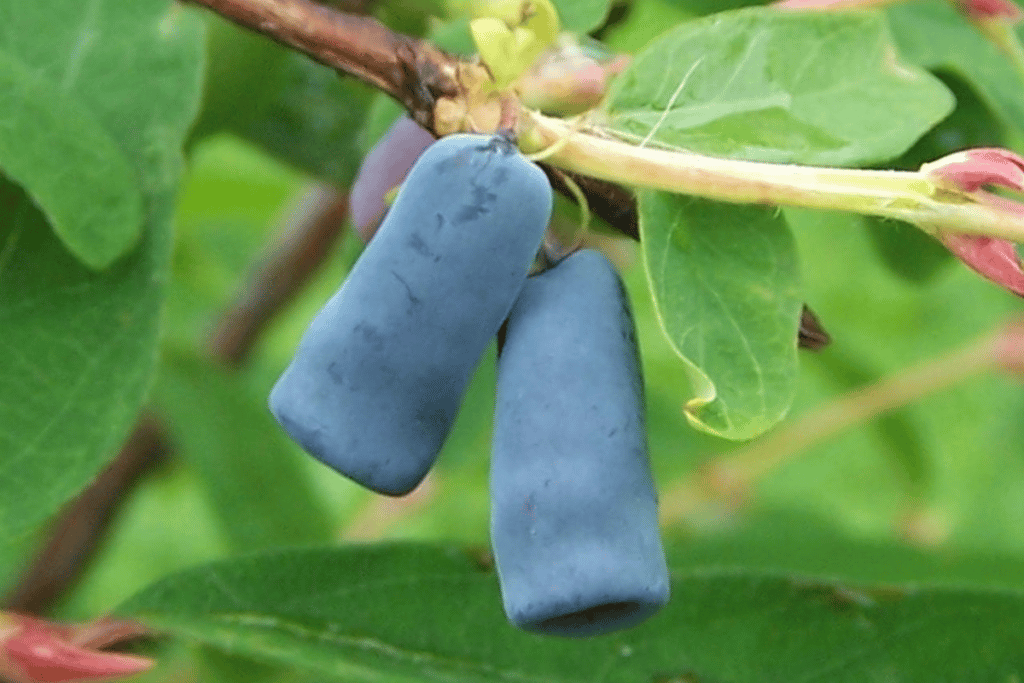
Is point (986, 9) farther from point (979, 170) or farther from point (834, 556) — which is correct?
point (834, 556)

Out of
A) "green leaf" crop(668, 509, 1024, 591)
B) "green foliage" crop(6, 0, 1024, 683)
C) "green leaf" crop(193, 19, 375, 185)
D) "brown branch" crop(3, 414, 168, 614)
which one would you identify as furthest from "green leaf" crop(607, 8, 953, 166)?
"brown branch" crop(3, 414, 168, 614)

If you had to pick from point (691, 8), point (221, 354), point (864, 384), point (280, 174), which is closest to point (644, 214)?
point (691, 8)

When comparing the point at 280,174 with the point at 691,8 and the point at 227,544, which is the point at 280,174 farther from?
the point at 691,8

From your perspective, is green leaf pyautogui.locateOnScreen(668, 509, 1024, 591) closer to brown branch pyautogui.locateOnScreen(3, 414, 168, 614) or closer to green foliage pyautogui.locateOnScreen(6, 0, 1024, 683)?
green foliage pyautogui.locateOnScreen(6, 0, 1024, 683)

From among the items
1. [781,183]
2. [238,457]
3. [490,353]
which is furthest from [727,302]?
[238,457]

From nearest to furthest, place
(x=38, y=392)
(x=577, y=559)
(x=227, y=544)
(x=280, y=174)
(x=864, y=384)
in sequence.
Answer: (x=577, y=559) < (x=38, y=392) < (x=227, y=544) < (x=864, y=384) < (x=280, y=174)

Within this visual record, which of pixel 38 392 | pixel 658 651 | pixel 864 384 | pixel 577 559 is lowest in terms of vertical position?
pixel 864 384

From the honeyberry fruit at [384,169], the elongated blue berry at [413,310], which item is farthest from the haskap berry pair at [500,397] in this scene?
the honeyberry fruit at [384,169]
